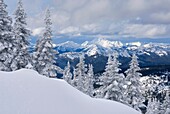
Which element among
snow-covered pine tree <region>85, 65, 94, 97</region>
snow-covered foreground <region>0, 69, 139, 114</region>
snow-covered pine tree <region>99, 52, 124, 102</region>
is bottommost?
snow-covered pine tree <region>85, 65, 94, 97</region>

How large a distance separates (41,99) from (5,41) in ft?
52.5

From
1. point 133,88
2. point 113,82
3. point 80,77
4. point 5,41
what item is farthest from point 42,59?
point 80,77

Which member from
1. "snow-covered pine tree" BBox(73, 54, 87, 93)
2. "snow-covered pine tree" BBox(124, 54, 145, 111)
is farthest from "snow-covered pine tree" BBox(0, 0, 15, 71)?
"snow-covered pine tree" BBox(73, 54, 87, 93)

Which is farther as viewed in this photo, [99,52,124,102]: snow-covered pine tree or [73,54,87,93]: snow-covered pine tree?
[73,54,87,93]: snow-covered pine tree

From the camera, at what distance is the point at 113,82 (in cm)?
2331

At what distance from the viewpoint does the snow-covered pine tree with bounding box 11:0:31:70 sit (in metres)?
21.8

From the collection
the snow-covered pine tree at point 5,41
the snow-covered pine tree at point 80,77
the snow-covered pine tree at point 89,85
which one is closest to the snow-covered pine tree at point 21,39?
the snow-covered pine tree at point 5,41

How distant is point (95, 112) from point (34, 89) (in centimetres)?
171

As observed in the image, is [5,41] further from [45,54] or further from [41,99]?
[41,99]

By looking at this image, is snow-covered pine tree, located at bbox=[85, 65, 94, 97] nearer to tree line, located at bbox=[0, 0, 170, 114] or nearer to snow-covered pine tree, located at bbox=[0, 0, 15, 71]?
tree line, located at bbox=[0, 0, 170, 114]

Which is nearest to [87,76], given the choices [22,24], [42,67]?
[42,67]

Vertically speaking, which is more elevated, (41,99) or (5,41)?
(5,41)

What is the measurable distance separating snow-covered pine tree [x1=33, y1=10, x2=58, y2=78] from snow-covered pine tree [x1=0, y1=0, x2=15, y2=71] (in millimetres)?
3559

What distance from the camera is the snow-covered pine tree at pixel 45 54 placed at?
81.0 feet
